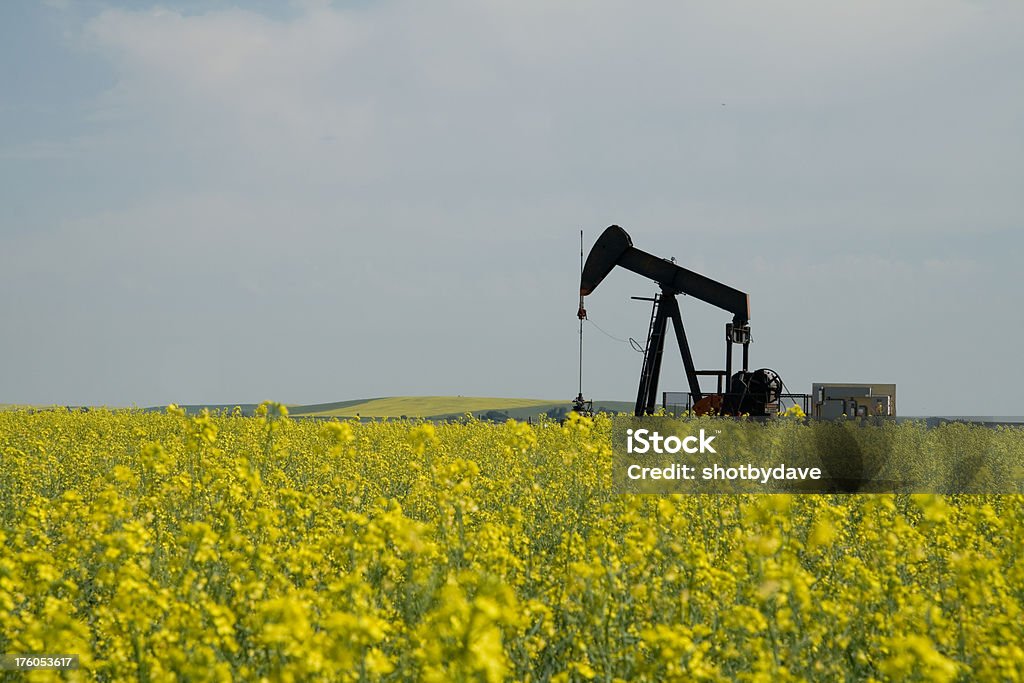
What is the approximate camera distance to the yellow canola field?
3.42 meters

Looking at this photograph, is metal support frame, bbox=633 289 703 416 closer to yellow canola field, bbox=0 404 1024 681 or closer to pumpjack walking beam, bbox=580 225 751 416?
pumpjack walking beam, bbox=580 225 751 416

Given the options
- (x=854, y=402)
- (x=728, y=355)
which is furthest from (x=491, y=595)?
(x=854, y=402)

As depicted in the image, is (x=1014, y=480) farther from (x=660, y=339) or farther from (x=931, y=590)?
(x=660, y=339)

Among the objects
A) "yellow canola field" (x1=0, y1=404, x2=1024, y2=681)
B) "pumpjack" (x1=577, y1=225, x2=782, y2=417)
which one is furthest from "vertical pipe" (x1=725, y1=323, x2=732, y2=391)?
"yellow canola field" (x1=0, y1=404, x2=1024, y2=681)

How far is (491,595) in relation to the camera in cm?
358

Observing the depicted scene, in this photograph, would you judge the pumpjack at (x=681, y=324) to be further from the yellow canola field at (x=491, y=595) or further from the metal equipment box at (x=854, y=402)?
the yellow canola field at (x=491, y=595)

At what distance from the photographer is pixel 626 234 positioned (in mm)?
21312

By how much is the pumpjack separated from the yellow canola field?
488 inches

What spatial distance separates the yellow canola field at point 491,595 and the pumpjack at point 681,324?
12.4 metres

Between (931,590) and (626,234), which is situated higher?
(626,234)

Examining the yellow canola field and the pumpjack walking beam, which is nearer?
the yellow canola field

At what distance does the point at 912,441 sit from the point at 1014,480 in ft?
11.6

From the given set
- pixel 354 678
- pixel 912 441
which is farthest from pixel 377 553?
pixel 912 441

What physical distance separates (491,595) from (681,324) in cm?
1760
